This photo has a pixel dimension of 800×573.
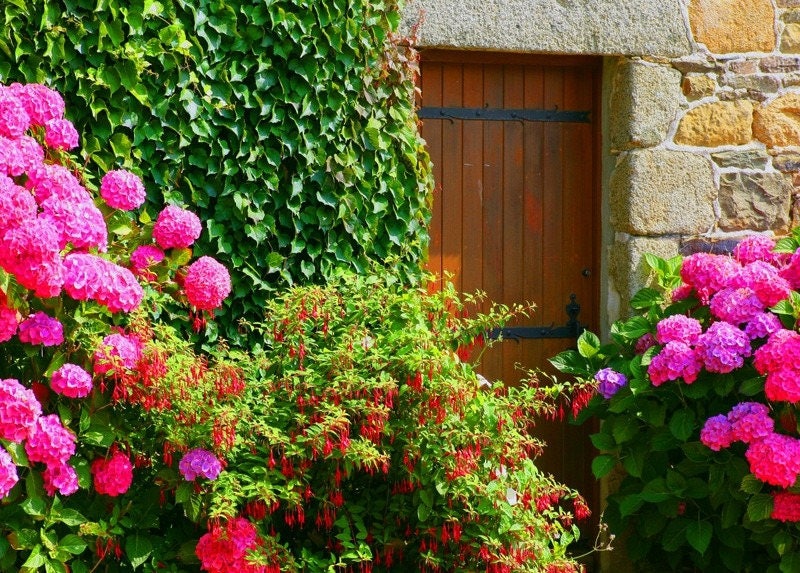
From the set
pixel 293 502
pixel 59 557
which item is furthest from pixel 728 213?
pixel 59 557

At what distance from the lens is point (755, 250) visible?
4.48 metres

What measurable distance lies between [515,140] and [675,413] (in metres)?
1.46

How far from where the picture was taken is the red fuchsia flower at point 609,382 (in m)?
4.34

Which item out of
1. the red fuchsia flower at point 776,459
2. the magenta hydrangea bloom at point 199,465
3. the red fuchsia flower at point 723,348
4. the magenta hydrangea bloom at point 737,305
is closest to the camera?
the magenta hydrangea bloom at point 199,465

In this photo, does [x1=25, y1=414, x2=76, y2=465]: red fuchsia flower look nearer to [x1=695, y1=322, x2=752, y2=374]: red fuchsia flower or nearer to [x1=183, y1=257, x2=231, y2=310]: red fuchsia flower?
[x1=183, y1=257, x2=231, y2=310]: red fuchsia flower

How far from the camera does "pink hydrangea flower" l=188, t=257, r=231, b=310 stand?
11.5 feet

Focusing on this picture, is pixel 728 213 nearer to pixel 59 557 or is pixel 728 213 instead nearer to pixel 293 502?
pixel 293 502

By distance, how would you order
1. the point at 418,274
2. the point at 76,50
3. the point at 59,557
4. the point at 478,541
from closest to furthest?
1. the point at 59,557
2. the point at 478,541
3. the point at 76,50
4. the point at 418,274

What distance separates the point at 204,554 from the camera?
3.19m

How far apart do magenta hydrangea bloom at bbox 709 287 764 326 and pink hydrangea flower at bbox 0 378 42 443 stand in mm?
2508

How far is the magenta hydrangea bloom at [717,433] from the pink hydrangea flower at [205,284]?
1.82 meters

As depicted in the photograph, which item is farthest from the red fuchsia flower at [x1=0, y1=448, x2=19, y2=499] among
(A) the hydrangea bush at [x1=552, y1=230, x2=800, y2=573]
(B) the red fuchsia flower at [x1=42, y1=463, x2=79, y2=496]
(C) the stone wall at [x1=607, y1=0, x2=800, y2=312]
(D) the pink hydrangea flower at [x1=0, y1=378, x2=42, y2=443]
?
(C) the stone wall at [x1=607, y1=0, x2=800, y2=312]

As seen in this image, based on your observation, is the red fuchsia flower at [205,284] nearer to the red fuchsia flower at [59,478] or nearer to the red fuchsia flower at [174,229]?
the red fuchsia flower at [174,229]

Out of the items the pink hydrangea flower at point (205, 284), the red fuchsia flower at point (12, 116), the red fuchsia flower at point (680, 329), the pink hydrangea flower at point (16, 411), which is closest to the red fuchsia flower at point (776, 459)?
the red fuchsia flower at point (680, 329)
